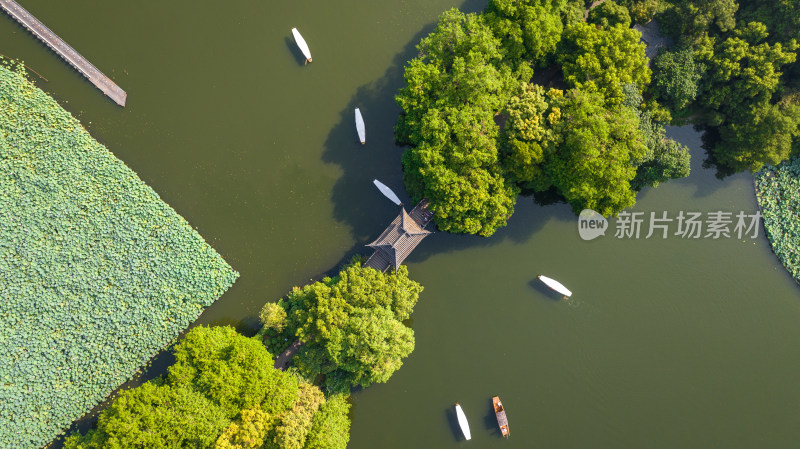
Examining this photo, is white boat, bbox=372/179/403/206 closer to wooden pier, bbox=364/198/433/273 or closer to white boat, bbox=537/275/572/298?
wooden pier, bbox=364/198/433/273

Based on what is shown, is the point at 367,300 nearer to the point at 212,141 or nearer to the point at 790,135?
the point at 212,141

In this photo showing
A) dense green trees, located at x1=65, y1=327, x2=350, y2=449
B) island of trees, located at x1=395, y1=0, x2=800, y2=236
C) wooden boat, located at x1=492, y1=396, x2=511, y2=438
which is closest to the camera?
dense green trees, located at x1=65, y1=327, x2=350, y2=449

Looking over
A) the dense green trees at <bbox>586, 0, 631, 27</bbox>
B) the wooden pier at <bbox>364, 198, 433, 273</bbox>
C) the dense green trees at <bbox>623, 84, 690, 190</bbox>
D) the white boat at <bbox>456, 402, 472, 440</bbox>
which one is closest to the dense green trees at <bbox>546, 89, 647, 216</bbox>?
the dense green trees at <bbox>623, 84, 690, 190</bbox>

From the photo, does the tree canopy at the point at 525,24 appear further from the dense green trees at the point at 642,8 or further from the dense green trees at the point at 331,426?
the dense green trees at the point at 331,426

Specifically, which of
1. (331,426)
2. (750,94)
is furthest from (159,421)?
(750,94)

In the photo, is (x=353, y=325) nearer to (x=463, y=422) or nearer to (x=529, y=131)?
(x=463, y=422)

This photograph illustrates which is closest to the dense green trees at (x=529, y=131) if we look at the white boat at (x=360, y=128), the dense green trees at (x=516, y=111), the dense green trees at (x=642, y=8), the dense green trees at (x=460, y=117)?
the dense green trees at (x=516, y=111)
